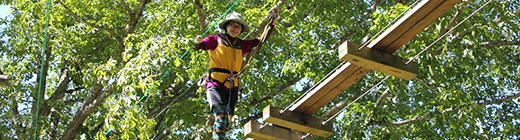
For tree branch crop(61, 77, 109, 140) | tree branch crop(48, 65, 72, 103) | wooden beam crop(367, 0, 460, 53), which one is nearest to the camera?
wooden beam crop(367, 0, 460, 53)

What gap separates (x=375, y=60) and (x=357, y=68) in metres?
0.32

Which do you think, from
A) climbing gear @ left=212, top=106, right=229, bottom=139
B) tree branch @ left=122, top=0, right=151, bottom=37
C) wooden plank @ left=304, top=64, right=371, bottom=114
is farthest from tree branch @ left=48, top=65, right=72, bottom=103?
climbing gear @ left=212, top=106, right=229, bottom=139

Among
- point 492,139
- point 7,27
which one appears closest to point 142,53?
point 7,27

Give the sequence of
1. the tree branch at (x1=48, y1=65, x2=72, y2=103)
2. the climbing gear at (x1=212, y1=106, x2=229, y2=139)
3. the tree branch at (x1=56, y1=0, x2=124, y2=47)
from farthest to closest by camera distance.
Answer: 1. the tree branch at (x1=48, y1=65, x2=72, y2=103)
2. the tree branch at (x1=56, y1=0, x2=124, y2=47)
3. the climbing gear at (x1=212, y1=106, x2=229, y2=139)

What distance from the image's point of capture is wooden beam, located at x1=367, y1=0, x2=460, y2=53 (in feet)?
20.9

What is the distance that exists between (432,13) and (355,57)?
67 centimetres

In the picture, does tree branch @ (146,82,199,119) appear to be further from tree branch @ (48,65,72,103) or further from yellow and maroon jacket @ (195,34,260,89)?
yellow and maroon jacket @ (195,34,260,89)

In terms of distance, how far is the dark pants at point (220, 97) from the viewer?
6.93 meters

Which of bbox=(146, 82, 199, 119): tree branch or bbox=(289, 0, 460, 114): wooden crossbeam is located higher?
bbox=(146, 82, 199, 119): tree branch

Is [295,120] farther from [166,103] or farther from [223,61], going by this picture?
[166,103]

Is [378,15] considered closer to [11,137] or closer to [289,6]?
[289,6]

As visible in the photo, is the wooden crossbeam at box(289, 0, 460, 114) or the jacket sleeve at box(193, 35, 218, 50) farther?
the jacket sleeve at box(193, 35, 218, 50)

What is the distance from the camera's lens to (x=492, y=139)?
474 inches

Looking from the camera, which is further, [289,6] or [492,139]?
[492,139]
